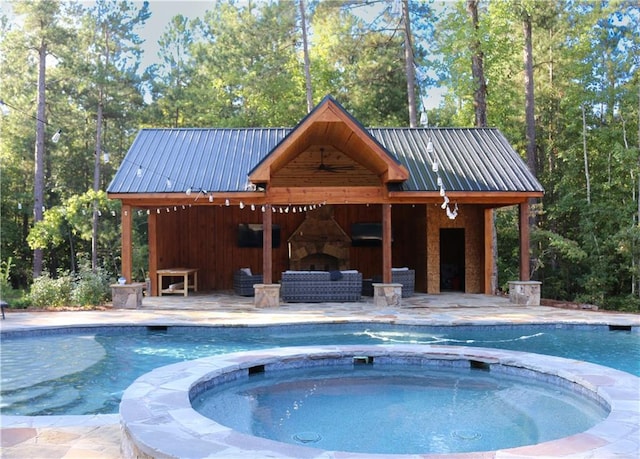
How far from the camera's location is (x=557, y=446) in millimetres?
3994

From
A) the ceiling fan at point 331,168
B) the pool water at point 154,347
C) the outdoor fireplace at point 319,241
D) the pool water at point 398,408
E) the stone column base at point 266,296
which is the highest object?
the ceiling fan at point 331,168

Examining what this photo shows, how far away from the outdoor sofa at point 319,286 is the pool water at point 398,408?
5711 millimetres

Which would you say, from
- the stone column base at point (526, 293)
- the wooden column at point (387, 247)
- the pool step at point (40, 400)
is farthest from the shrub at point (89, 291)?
the stone column base at point (526, 293)

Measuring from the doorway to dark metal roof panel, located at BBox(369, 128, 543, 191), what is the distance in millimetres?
3259

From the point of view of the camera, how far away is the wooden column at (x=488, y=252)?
586 inches

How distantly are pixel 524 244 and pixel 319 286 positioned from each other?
15.8 ft

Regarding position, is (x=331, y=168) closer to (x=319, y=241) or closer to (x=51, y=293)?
(x=319, y=241)

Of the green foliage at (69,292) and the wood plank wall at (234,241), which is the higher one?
the wood plank wall at (234,241)

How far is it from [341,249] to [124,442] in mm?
12405

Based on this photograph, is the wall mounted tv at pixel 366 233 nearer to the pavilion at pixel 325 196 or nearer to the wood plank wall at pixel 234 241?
the pavilion at pixel 325 196

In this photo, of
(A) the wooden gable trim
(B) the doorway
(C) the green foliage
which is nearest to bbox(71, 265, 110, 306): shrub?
(C) the green foliage

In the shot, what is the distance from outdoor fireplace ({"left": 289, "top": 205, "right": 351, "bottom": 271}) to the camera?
16312 mm

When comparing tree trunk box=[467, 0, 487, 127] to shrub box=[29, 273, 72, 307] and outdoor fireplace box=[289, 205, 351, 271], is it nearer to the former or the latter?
outdoor fireplace box=[289, 205, 351, 271]

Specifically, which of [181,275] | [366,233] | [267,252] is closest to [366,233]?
[366,233]
